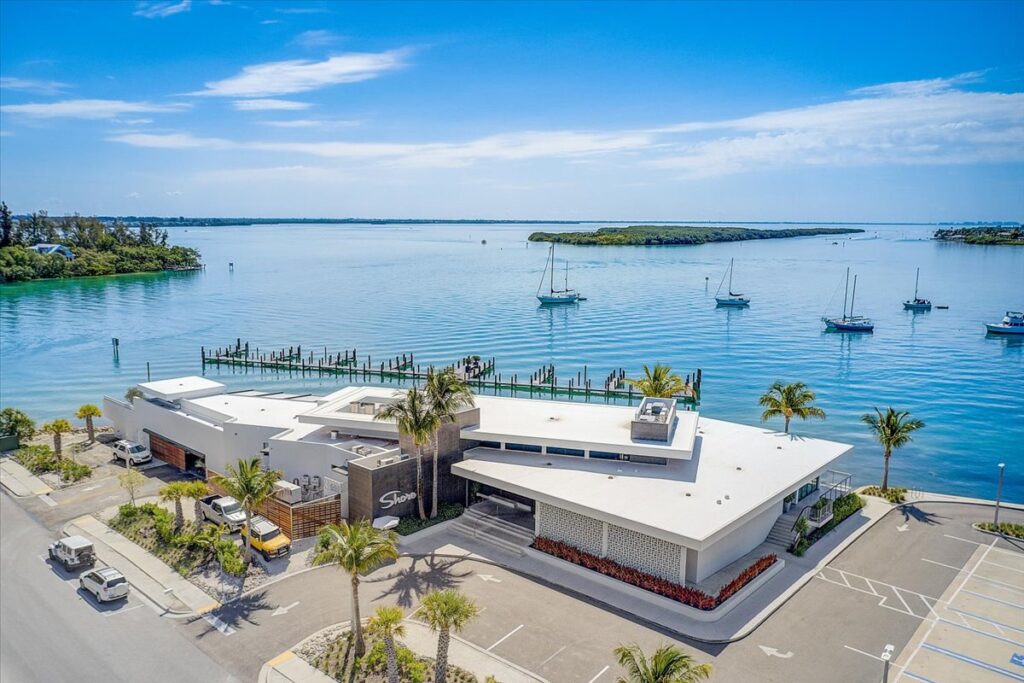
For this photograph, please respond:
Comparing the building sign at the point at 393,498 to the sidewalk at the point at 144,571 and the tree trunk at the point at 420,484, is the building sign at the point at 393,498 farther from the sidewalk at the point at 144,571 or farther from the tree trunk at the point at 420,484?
the sidewalk at the point at 144,571

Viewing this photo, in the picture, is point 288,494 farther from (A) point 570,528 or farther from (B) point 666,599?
(B) point 666,599

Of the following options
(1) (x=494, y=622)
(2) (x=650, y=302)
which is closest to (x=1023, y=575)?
(1) (x=494, y=622)

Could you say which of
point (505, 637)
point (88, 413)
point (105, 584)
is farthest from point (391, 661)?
point (88, 413)

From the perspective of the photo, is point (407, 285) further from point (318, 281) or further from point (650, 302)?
point (650, 302)

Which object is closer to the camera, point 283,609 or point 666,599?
point 283,609

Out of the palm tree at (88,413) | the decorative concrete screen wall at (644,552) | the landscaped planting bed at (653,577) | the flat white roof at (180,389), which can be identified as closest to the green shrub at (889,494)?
the landscaped planting bed at (653,577)

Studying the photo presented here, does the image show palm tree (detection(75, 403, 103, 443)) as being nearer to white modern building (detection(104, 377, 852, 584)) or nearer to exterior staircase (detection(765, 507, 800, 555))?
white modern building (detection(104, 377, 852, 584))
